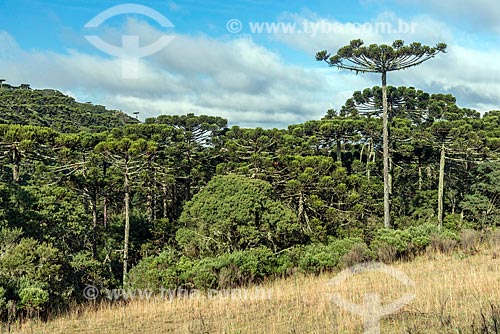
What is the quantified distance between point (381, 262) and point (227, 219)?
5355 millimetres

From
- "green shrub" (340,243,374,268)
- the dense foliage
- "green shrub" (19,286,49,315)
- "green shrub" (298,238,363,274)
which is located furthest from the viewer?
"green shrub" (340,243,374,268)

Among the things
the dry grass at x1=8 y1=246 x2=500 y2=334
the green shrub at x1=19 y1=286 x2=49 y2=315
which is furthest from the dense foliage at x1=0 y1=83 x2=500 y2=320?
the dry grass at x1=8 y1=246 x2=500 y2=334

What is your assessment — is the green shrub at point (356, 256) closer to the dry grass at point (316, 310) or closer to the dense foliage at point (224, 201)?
the dense foliage at point (224, 201)

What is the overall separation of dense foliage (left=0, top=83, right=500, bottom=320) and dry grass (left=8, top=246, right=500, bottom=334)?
5.41 feet

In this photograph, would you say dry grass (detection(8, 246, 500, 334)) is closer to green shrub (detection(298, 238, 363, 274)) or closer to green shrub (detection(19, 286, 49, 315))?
green shrub (detection(19, 286, 49, 315))

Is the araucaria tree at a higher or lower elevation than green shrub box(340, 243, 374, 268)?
higher

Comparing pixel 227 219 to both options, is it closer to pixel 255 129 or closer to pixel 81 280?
pixel 81 280

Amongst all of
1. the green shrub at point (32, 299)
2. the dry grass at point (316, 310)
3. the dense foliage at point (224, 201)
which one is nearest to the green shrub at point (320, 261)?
the dense foliage at point (224, 201)

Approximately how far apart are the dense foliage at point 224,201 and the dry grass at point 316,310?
5.41 feet

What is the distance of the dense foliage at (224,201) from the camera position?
10703 mm

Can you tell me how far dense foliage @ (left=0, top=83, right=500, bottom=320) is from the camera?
10.7m

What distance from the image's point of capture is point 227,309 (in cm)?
713

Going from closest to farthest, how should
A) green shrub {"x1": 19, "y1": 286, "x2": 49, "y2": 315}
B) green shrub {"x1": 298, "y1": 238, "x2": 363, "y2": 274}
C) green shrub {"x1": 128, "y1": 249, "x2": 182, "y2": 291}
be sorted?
green shrub {"x1": 19, "y1": 286, "x2": 49, "y2": 315}
green shrub {"x1": 128, "y1": 249, "x2": 182, "y2": 291}
green shrub {"x1": 298, "y1": 238, "x2": 363, "y2": 274}

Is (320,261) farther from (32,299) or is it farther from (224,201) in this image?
(32,299)
